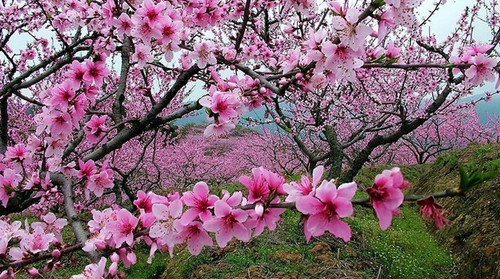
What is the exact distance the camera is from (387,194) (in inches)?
39.1

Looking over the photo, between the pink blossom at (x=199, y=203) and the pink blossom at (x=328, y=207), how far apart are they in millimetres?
340

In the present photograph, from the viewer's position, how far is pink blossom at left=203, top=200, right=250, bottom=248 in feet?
3.87

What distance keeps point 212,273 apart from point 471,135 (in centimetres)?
2338

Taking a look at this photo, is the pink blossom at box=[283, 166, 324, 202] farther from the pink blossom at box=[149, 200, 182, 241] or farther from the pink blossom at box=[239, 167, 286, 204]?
the pink blossom at box=[149, 200, 182, 241]

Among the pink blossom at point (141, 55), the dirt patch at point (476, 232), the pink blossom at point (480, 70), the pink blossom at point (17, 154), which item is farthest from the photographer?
the dirt patch at point (476, 232)

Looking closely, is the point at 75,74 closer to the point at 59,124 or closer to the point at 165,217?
the point at 59,124

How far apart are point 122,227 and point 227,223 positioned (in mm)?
488

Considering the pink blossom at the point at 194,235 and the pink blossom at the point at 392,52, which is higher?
the pink blossom at the point at 392,52

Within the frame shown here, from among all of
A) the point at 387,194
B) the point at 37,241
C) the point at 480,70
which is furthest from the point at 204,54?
the point at 387,194

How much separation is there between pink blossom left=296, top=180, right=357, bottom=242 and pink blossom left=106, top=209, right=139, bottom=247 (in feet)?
2.40

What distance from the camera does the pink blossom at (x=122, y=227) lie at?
144 cm

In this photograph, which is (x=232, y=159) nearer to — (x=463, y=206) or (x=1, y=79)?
(x=1, y=79)

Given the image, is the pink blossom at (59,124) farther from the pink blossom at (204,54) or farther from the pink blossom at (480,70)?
the pink blossom at (480,70)

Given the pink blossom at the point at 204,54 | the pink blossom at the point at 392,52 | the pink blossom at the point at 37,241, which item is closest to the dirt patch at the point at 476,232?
the pink blossom at the point at 392,52
